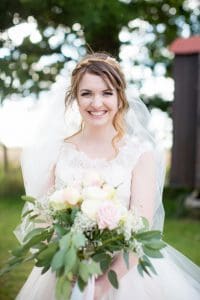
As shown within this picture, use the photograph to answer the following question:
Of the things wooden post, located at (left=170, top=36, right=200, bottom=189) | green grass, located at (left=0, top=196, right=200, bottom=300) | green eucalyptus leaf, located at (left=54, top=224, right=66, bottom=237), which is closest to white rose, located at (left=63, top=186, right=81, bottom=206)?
green eucalyptus leaf, located at (left=54, top=224, right=66, bottom=237)

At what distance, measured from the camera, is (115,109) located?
120 inches

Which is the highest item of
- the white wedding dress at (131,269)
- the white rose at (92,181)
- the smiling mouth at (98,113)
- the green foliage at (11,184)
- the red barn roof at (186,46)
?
the red barn roof at (186,46)

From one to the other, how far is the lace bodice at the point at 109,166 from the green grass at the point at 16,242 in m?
2.66

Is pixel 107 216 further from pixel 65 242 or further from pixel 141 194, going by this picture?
pixel 141 194

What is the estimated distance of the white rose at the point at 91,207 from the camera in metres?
2.36

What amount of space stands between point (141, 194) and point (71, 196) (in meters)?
0.58

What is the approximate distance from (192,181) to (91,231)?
253 inches

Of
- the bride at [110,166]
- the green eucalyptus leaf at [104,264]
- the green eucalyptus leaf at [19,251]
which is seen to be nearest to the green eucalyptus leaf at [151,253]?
the green eucalyptus leaf at [104,264]

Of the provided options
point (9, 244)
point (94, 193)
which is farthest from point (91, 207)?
point (9, 244)

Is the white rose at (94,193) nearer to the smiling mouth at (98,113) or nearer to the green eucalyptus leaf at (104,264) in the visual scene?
the green eucalyptus leaf at (104,264)

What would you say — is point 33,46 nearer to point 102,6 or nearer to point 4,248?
point 102,6

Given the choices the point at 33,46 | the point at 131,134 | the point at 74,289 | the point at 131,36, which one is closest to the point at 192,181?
the point at 131,36

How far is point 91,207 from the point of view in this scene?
237 centimetres

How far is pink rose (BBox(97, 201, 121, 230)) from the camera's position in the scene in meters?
2.34
